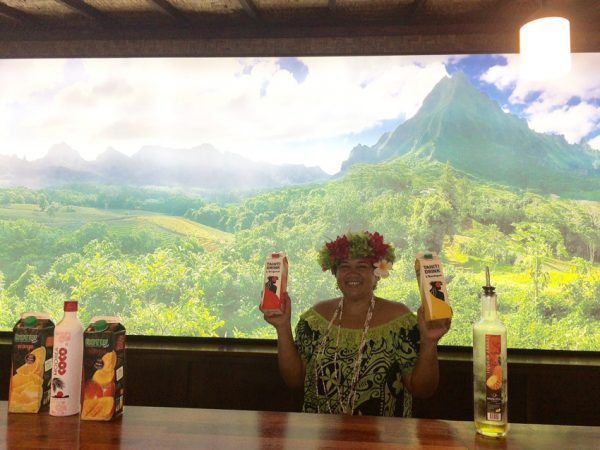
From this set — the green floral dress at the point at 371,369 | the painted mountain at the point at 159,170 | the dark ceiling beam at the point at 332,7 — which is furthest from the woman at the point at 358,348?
the dark ceiling beam at the point at 332,7

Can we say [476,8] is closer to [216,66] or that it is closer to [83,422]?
[216,66]

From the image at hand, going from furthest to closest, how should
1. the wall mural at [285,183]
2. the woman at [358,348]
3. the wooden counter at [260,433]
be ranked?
the wall mural at [285,183]
the woman at [358,348]
the wooden counter at [260,433]

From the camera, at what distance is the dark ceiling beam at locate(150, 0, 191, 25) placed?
8.30 ft

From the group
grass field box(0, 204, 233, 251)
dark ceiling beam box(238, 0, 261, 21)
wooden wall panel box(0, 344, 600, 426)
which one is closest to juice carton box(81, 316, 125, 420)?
wooden wall panel box(0, 344, 600, 426)

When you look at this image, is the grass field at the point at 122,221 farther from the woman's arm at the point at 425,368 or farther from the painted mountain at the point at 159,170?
the woman's arm at the point at 425,368

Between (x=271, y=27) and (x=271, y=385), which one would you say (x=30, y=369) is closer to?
(x=271, y=385)

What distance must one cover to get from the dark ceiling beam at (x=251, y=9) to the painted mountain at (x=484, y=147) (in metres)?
0.90

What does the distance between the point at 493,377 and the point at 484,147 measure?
73.4 inches

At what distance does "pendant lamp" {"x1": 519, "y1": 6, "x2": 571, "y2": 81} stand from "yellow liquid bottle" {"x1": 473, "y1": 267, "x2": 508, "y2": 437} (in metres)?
0.90

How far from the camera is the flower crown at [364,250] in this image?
1.94 metres

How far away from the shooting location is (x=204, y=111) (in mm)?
2934

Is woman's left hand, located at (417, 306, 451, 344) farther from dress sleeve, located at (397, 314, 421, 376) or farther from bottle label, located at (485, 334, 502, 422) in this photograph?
dress sleeve, located at (397, 314, 421, 376)

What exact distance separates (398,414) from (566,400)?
1.12m

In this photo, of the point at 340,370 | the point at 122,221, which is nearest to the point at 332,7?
the point at 122,221
